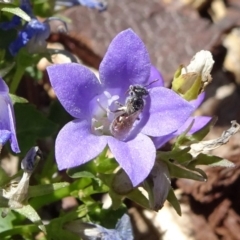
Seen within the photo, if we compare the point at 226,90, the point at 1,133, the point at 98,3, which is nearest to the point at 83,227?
the point at 1,133

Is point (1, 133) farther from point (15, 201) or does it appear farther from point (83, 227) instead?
point (83, 227)

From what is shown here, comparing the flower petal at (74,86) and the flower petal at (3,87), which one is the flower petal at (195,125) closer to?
the flower petal at (74,86)

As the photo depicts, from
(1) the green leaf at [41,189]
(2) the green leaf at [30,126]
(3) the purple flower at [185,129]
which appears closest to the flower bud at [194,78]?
(3) the purple flower at [185,129]

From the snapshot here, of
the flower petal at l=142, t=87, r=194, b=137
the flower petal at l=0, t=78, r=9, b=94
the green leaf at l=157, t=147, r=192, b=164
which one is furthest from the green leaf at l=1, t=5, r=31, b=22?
the green leaf at l=157, t=147, r=192, b=164

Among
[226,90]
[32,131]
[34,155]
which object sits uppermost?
[34,155]

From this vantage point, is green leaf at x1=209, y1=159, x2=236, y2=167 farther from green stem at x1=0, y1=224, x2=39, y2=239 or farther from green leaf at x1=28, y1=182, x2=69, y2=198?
green stem at x1=0, y1=224, x2=39, y2=239

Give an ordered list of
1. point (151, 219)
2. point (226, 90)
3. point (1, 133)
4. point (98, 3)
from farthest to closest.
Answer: point (226, 90)
point (151, 219)
point (98, 3)
point (1, 133)

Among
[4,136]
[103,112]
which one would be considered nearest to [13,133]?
[4,136]
